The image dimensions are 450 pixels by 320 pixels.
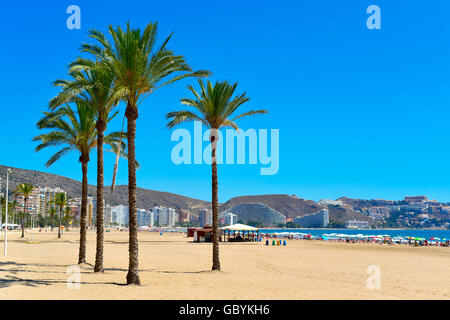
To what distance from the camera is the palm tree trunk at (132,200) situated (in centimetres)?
1477

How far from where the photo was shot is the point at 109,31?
15133 mm

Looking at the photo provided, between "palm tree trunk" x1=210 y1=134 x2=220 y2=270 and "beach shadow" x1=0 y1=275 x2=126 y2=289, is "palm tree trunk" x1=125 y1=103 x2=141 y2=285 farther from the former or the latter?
"palm tree trunk" x1=210 y1=134 x2=220 y2=270

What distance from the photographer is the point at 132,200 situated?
15188 millimetres

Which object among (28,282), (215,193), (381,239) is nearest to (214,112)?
(215,193)

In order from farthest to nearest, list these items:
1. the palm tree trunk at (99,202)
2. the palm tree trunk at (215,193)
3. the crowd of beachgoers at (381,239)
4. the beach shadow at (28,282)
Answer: the crowd of beachgoers at (381,239) → the palm tree trunk at (215,193) → the palm tree trunk at (99,202) → the beach shadow at (28,282)

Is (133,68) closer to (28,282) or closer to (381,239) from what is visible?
(28,282)

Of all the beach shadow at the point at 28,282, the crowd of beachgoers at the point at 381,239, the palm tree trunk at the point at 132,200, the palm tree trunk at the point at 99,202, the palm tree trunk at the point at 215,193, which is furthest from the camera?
the crowd of beachgoers at the point at 381,239

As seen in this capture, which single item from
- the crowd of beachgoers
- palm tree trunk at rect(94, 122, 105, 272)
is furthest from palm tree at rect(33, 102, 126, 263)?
the crowd of beachgoers

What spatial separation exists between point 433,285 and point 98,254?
45.3 feet

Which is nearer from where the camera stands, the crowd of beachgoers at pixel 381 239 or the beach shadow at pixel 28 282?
the beach shadow at pixel 28 282

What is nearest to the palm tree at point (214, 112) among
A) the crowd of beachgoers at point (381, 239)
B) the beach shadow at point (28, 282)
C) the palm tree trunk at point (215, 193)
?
the palm tree trunk at point (215, 193)

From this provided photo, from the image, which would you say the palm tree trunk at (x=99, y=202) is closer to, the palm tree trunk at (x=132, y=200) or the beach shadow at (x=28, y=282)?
the beach shadow at (x=28, y=282)
